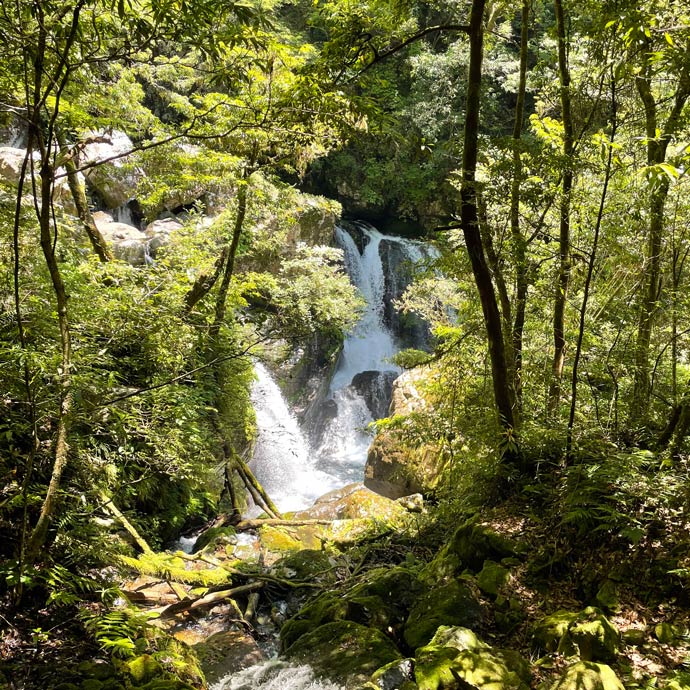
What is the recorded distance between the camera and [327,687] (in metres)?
3.37

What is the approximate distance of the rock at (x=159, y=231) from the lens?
43.0 ft

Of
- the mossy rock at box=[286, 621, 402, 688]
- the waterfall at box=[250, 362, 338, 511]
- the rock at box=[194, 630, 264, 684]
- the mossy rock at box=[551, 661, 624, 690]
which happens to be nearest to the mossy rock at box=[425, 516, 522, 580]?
the mossy rock at box=[286, 621, 402, 688]

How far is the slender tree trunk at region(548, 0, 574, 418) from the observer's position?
4.26m

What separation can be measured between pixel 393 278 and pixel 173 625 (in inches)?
557

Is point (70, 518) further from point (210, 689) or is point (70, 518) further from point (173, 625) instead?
point (173, 625)

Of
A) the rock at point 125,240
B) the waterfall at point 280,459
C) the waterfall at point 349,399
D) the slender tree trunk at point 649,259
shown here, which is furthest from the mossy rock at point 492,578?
the rock at point 125,240

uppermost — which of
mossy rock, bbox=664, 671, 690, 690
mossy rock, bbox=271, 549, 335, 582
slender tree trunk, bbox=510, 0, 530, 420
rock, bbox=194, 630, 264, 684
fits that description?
slender tree trunk, bbox=510, 0, 530, 420

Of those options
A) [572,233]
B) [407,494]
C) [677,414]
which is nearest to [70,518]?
[677,414]

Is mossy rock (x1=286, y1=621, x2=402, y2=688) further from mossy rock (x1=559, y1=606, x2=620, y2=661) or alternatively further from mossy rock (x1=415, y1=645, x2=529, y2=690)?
mossy rock (x1=559, y1=606, x2=620, y2=661)

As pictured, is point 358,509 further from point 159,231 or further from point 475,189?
point 159,231

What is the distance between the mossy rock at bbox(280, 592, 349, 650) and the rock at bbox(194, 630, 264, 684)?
33 centimetres

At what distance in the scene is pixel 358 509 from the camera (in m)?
8.32

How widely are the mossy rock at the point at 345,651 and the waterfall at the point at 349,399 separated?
6.01 meters

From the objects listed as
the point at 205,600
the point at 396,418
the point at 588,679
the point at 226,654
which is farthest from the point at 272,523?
the point at 588,679
